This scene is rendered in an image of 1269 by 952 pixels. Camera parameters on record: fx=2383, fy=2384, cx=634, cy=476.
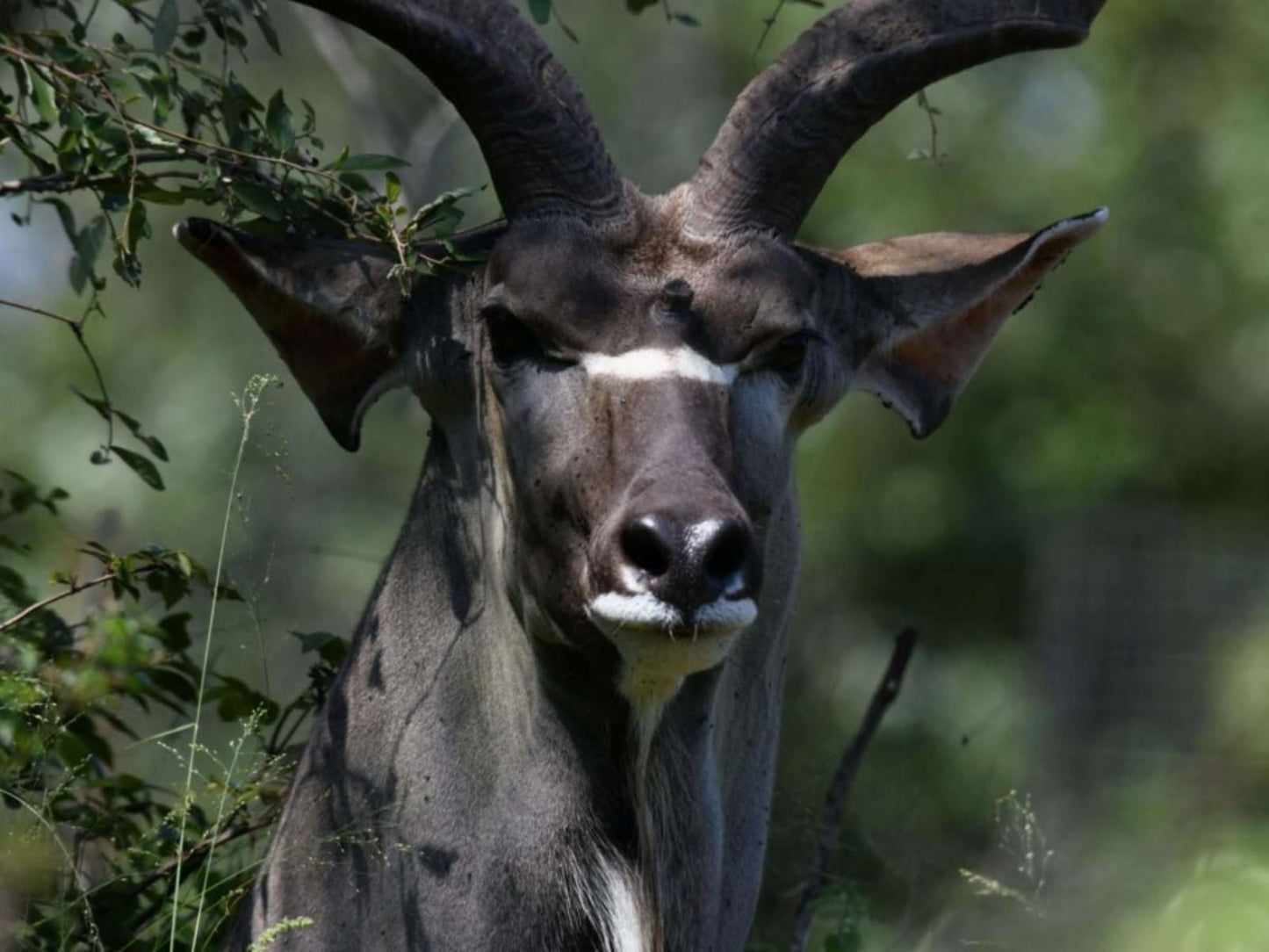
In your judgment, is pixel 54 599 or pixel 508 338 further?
pixel 54 599

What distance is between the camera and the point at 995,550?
18078 mm

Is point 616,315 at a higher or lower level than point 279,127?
lower

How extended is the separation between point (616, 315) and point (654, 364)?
0.59 feet

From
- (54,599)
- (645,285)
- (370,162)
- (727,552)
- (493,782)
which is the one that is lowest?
(493,782)

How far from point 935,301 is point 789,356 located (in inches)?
30.4

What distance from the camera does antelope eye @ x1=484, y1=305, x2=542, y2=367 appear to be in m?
5.47

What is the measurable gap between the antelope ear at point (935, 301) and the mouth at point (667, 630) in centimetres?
141

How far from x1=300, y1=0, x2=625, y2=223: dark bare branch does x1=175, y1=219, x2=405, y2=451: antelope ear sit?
42cm

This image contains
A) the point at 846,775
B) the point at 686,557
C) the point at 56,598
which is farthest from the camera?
the point at 846,775

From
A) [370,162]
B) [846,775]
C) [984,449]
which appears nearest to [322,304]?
[370,162]

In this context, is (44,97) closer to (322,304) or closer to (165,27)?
(165,27)

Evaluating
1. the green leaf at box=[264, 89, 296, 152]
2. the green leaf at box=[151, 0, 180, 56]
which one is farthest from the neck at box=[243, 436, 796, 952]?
the green leaf at box=[151, 0, 180, 56]

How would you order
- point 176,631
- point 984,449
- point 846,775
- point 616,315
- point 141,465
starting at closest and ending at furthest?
point 616,315, point 141,465, point 176,631, point 846,775, point 984,449

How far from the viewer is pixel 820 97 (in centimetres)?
574
